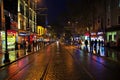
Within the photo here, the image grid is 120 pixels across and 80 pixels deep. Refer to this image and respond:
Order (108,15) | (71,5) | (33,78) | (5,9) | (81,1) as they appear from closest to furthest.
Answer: (33,78) → (5,9) → (108,15) → (81,1) → (71,5)

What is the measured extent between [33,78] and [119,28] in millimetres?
36078

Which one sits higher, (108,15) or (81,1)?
(81,1)

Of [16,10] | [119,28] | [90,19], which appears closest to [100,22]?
[90,19]

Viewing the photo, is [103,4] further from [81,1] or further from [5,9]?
[5,9]

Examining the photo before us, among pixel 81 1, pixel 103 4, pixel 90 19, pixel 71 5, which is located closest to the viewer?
pixel 103 4

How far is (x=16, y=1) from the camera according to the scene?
5181 cm

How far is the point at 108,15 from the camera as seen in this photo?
5806cm

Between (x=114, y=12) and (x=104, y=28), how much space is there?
25.0 ft

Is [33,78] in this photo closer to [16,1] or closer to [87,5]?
[16,1]

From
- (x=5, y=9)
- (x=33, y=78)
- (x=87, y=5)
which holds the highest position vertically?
(x=87, y=5)

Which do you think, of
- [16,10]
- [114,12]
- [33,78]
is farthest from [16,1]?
[33,78]

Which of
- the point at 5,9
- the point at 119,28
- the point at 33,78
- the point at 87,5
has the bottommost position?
the point at 33,78

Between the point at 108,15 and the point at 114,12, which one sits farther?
the point at 108,15

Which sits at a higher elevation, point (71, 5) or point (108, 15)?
point (71, 5)
